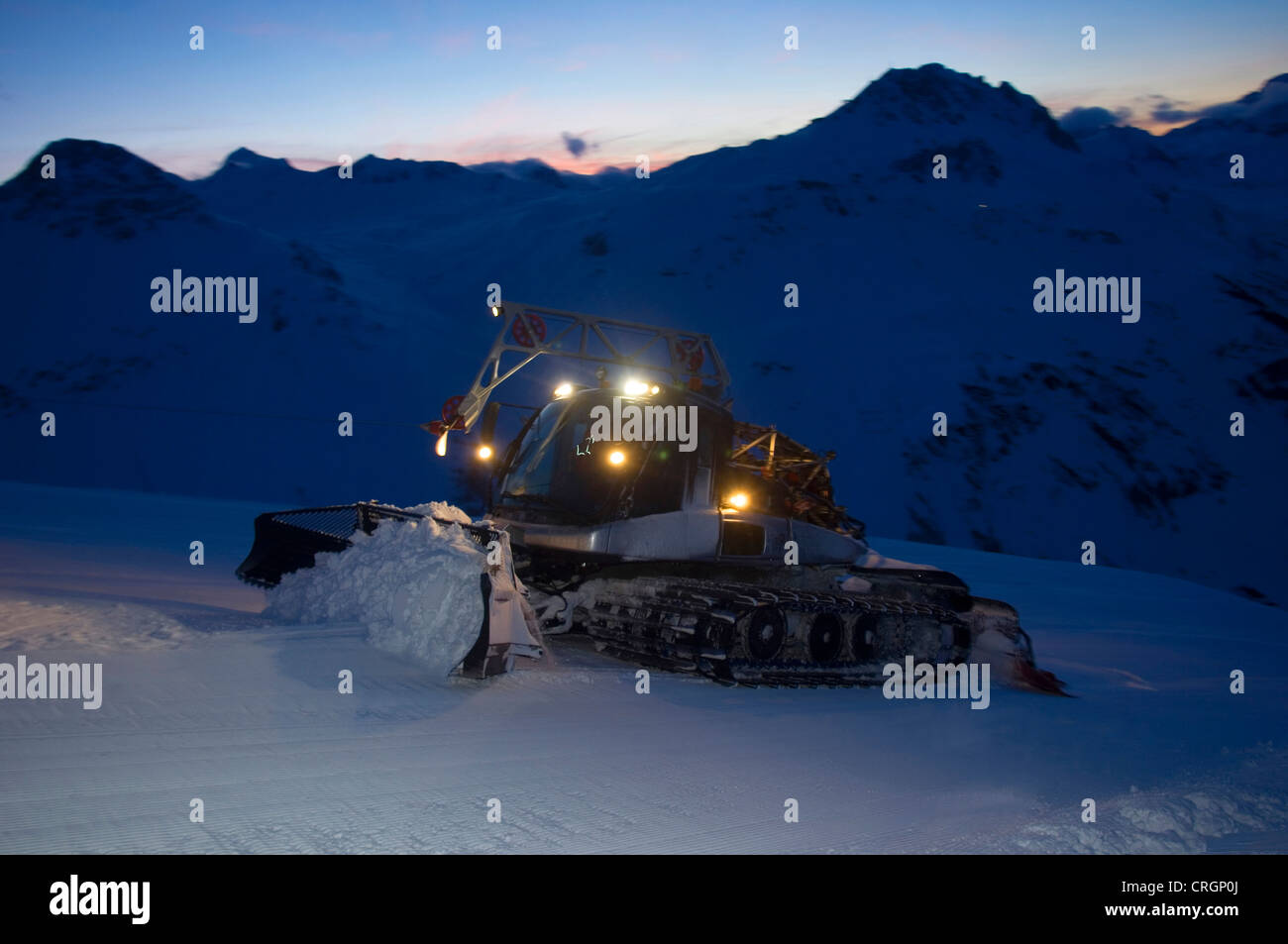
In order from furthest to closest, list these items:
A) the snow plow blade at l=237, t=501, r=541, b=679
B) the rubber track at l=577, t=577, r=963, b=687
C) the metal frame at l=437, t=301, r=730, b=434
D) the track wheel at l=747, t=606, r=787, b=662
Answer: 1. the metal frame at l=437, t=301, r=730, b=434
2. the track wheel at l=747, t=606, r=787, b=662
3. the rubber track at l=577, t=577, r=963, b=687
4. the snow plow blade at l=237, t=501, r=541, b=679

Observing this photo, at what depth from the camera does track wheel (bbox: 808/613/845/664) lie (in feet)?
25.9

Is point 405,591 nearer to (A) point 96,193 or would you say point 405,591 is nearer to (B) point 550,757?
(B) point 550,757

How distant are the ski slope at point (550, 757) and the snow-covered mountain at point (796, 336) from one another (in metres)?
20.3

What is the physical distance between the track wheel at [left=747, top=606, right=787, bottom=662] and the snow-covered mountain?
20.2 m

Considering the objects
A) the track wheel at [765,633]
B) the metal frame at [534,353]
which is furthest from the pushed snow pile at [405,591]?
the metal frame at [534,353]

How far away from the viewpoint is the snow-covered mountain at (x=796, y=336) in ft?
92.6

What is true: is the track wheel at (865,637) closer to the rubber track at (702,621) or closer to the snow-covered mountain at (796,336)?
the rubber track at (702,621)

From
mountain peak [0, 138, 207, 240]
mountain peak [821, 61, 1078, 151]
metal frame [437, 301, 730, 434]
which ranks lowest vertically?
metal frame [437, 301, 730, 434]

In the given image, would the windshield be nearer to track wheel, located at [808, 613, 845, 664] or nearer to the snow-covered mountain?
track wheel, located at [808, 613, 845, 664]

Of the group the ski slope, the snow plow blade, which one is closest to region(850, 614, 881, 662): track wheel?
the ski slope

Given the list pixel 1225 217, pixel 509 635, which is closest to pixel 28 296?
pixel 509 635

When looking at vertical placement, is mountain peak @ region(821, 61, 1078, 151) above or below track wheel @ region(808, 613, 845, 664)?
above

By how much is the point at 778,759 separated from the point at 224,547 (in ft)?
37.9
